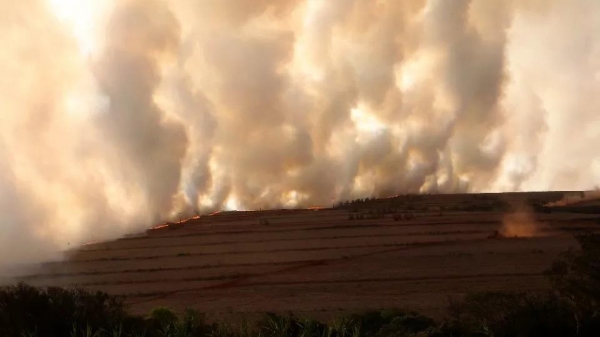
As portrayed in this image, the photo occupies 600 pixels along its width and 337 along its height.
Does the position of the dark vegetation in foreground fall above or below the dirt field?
below

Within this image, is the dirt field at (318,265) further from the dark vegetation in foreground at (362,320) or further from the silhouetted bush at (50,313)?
the silhouetted bush at (50,313)

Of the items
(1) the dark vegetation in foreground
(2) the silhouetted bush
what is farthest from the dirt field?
(2) the silhouetted bush

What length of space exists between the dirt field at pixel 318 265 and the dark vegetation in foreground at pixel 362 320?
13.0 ft

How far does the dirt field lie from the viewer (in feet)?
71.7

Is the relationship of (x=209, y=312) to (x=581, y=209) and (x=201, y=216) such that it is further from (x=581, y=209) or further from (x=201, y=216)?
(x=581, y=209)

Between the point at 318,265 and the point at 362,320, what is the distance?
1397 centimetres

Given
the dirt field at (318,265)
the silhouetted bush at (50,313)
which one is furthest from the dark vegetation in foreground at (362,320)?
the dirt field at (318,265)

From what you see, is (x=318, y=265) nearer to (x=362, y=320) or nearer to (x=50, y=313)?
(x=362, y=320)

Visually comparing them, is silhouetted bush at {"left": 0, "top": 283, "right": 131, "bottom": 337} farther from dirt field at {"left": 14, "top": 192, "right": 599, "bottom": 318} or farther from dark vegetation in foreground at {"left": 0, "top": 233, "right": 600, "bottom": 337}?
dirt field at {"left": 14, "top": 192, "right": 599, "bottom": 318}

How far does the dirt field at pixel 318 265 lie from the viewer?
71.7 ft

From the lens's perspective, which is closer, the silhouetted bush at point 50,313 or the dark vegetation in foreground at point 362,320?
the dark vegetation in foreground at point 362,320

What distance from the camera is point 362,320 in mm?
15125

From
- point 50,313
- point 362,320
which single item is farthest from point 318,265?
point 50,313

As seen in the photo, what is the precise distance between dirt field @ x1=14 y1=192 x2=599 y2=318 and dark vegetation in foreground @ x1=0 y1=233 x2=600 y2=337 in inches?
156
